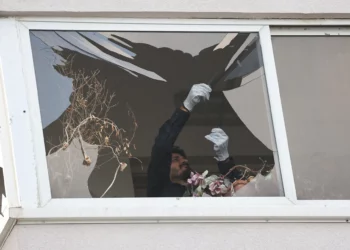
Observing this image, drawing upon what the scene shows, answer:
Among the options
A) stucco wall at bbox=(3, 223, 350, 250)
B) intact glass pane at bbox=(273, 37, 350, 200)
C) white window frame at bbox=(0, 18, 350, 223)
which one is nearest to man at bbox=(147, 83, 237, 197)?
white window frame at bbox=(0, 18, 350, 223)

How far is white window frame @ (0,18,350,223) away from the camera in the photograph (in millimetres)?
3506

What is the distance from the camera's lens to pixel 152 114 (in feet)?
13.0

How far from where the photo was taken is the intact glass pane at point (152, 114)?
3.76 m

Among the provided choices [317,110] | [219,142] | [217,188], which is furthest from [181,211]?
[317,110]

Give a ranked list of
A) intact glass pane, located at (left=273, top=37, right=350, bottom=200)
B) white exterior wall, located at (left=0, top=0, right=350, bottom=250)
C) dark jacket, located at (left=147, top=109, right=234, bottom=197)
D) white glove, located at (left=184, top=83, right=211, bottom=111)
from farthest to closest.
Result: 1. white glove, located at (left=184, top=83, right=211, bottom=111)
2. intact glass pane, located at (left=273, top=37, right=350, bottom=200)
3. dark jacket, located at (left=147, top=109, right=234, bottom=197)
4. white exterior wall, located at (left=0, top=0, right=350, bottom=250)

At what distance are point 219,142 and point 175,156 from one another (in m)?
0.26

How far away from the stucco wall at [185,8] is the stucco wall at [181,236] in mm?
1288

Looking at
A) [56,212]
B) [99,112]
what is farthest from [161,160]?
[56,212]

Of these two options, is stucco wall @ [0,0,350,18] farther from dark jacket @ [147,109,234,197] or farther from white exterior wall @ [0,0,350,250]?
white exterior wall @ [0,0,350,250]

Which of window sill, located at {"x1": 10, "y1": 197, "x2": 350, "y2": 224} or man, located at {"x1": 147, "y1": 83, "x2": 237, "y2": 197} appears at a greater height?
man, located at {"x1": 147, "y1": 83, "x2": 237, "y2": 197}

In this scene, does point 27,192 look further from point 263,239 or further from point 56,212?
point 263,239

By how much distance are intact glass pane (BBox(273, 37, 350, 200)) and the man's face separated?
596mm

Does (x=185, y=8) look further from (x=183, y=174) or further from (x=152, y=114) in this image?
(x=183, y=174)

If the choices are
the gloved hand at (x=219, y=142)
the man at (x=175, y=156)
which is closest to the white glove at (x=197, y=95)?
the man at (x=175, y=156)
